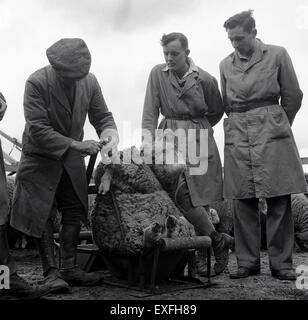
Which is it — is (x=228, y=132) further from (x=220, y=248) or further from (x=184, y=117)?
(x=220, y=248)

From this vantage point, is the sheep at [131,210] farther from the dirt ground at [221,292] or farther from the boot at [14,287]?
the boot at [14,287]

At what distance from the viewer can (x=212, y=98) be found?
535cm

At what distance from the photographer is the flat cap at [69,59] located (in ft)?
14.1

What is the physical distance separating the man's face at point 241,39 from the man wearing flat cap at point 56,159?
1.49m

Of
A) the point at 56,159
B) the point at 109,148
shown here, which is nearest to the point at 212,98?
the point at 109,148

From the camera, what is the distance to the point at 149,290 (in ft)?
13.3

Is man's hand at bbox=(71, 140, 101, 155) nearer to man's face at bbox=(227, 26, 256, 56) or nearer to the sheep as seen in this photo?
the sheep

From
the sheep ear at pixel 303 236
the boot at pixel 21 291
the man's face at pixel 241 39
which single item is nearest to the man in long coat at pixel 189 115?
the man's face at pixel 241 39

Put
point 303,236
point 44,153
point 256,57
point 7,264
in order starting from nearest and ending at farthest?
Result: point 7,264 < point 44,153 < point 256,57 < point 303,236

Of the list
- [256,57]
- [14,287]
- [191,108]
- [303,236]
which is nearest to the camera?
[14,287]

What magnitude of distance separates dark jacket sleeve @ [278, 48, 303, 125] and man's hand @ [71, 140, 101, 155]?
192cm

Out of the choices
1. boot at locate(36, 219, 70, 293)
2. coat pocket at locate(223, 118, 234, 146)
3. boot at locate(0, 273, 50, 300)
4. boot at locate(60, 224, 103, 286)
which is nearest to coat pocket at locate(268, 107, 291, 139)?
coat pocket at locate(223, 118, 234, 146)

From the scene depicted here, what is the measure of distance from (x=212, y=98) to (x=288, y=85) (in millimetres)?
780
